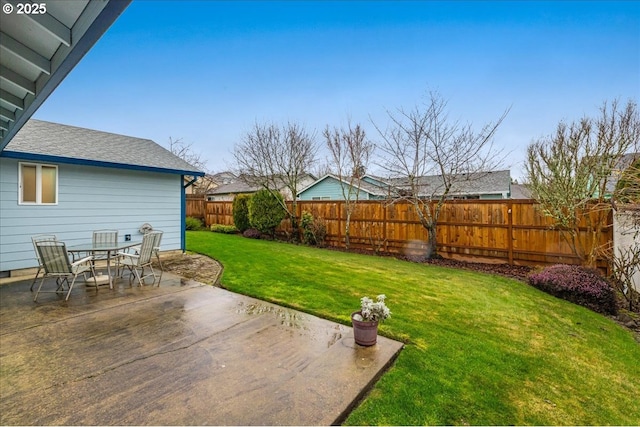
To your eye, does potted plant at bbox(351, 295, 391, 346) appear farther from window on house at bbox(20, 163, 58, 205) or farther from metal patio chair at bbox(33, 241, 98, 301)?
window on house at bbox(20, 163, 58, 205)

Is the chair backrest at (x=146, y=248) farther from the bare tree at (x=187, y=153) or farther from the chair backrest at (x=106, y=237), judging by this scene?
the bare tree at (x=187, y=153)

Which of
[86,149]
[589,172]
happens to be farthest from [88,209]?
[589,172]

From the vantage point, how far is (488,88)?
10.2 m

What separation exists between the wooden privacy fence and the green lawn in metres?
1.56

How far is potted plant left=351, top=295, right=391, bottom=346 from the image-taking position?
3171 mm

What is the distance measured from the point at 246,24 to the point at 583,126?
9.84 m

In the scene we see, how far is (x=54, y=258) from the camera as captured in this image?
15.4ft

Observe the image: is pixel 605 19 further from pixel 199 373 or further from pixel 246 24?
pixel 199 373

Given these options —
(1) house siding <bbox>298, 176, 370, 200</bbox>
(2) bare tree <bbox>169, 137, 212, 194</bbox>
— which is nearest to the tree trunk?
(1) house siding <bbox>298, 176, 370, 200</bbox>

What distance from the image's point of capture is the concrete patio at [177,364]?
2.16 meters

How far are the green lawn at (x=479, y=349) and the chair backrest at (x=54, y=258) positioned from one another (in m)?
2.56

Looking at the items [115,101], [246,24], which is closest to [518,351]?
[246,24]

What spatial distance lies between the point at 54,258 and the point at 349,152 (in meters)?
9.36

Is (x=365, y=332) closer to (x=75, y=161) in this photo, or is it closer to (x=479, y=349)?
(x=479, y=349)
